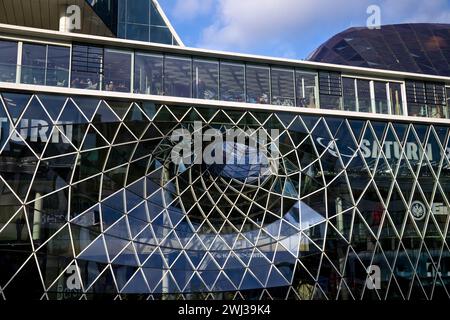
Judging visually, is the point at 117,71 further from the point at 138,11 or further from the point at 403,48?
the point at 403,48

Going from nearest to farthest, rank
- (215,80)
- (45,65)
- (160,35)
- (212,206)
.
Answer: (45,65)
(215,80)
(212,206)
(160,35)

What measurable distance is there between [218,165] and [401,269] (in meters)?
11.4

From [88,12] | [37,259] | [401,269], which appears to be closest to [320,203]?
[401,269]

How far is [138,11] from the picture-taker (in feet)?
97.0

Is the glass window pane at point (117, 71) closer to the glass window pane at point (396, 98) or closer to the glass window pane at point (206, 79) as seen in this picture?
the glass window pane at point (206, 79)

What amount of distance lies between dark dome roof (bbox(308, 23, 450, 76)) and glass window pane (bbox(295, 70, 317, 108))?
3609cm

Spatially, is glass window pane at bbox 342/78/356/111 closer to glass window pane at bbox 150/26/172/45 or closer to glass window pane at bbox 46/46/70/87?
glass window pane at bbox 150/26/172/45

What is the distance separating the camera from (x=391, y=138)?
1112 inches

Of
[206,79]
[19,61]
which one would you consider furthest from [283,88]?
[19,61]

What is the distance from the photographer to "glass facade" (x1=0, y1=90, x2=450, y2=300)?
22.2 meters

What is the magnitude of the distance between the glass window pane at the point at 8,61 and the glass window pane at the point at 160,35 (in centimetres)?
919

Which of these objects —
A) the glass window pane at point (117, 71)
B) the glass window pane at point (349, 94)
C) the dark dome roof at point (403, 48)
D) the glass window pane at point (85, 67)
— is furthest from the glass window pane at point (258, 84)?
the dark dome roof at point (403, 48)

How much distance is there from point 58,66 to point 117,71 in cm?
278

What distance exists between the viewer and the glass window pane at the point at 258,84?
86.5 feet
